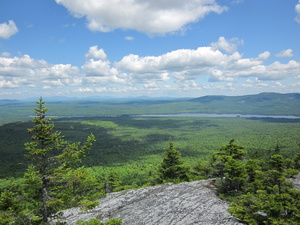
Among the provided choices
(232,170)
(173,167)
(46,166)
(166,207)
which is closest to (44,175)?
(46,166)

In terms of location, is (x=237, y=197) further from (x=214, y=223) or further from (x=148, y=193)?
(x=148, y=193)

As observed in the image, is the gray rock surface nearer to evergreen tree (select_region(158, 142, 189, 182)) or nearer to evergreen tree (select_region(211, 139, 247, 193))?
evergreen tree (select_region(211, 139, 247, 193))

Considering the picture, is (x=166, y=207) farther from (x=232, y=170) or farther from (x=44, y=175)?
(x=44, y=175)

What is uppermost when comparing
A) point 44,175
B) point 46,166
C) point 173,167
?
point 46,166

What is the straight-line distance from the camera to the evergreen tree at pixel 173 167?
4091 cm

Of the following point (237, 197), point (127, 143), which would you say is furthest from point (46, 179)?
point (127, 143)

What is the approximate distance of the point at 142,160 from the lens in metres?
122

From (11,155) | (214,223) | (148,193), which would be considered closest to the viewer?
(214,223)

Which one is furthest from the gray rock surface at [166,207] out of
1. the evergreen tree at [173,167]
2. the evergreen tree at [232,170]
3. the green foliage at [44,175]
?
the green foliage at [44,175]

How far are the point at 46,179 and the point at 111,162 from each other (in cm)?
10911

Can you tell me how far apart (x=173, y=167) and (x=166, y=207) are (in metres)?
14.8

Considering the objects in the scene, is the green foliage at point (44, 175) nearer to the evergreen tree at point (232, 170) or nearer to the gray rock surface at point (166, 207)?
the gray rock surface at point (166, 207)

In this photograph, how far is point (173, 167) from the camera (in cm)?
4078

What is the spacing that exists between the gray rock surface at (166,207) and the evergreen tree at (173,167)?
6.55 meters
